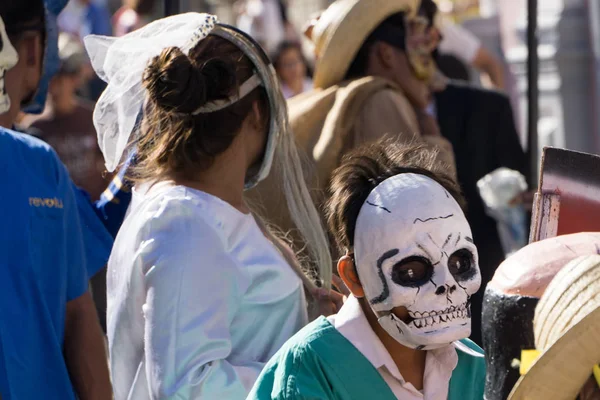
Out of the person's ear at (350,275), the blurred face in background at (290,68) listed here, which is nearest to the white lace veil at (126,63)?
the person's ear at (350,275)

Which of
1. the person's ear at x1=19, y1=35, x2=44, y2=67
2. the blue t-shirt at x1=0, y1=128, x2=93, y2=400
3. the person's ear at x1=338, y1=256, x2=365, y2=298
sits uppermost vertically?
the person's ear at x1=19, y1=35, x2=44, y2=67

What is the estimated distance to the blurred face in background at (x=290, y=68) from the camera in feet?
26.8

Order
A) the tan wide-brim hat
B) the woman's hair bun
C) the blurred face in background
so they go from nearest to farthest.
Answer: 1. the woman's hair bun
2. the tan wide-brim hat
3. the blurred face in background

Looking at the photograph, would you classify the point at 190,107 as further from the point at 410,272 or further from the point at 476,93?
the point at 476,93

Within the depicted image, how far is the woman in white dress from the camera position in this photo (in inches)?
101

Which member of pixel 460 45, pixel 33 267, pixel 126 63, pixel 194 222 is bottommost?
pixel 460 45

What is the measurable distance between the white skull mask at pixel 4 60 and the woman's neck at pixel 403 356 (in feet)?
4.22

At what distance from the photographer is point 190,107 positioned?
107 inches

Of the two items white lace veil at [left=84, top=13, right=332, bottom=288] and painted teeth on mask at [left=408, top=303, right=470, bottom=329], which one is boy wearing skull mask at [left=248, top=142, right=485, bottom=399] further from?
white lace veil at [left=84, top=13, right=332, bottom=288]

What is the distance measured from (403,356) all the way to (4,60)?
4.72ft

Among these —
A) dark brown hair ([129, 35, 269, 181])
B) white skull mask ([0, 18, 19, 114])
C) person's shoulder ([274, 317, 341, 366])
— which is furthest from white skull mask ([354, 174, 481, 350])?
white skull mask ([0, 18, 19, 114])

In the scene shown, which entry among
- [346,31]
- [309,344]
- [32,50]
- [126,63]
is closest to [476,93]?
[346,31]

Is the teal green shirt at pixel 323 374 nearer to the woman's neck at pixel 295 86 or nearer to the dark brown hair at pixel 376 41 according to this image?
the dark brown hair at pixel 376 41

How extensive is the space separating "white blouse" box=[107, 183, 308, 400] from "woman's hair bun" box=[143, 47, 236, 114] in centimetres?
21
